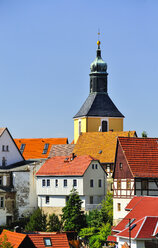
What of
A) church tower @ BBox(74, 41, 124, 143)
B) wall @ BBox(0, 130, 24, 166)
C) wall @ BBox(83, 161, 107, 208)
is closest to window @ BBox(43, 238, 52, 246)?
wall @ BBox(83, 161, 107, 208)

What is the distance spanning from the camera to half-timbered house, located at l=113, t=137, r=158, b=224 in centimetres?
7250

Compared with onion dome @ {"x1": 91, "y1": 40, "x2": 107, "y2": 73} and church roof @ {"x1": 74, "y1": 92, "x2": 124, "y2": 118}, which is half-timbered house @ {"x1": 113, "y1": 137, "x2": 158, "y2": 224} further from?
onion dome @ {"x1": 91, "y1": 40, "x2": 107, "y2": 73}

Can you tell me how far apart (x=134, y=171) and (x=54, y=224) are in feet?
44.5

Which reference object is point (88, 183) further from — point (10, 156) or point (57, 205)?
point (10, 156)

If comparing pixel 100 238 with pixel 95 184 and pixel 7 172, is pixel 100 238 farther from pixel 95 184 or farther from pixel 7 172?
pixel 7 172

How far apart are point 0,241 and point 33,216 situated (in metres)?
15.9

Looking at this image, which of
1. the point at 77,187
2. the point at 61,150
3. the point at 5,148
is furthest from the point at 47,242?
the point at 61,150

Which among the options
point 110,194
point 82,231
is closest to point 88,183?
point 110,194

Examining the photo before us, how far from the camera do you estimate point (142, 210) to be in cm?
6762

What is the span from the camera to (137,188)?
2857 inches

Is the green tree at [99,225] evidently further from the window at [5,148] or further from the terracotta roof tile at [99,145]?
the window at [5,148]

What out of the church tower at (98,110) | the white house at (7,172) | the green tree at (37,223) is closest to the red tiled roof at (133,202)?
the green tree at (37,223)

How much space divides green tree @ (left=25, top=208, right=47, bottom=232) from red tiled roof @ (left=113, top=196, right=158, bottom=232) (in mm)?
15504

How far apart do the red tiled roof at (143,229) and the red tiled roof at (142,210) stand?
1.29 meters
